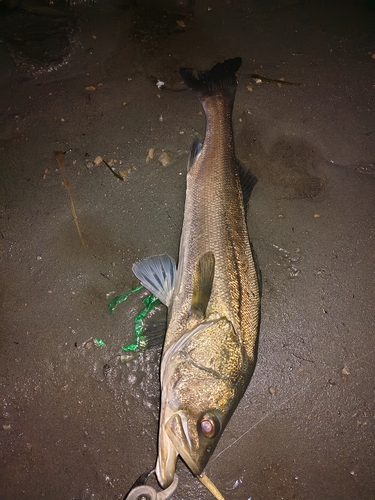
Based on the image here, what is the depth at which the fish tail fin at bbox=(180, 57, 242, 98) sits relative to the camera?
11.9 ft

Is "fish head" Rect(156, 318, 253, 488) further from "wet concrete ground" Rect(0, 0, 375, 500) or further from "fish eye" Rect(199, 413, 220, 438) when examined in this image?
"wet concrete ground" Rect(0, 0, 375, 500)

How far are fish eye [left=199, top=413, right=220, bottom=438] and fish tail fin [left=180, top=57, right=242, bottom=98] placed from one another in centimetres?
305

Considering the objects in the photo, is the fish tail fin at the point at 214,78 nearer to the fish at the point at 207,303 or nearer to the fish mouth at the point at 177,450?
the fish at the point at 207,303

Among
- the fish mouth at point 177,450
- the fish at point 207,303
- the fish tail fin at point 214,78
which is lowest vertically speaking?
the fish mouth at point 177,450

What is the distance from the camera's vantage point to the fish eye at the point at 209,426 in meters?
2.48

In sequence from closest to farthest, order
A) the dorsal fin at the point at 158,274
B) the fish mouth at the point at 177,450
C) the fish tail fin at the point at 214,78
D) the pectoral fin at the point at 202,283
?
the fish mouth at the point at 177,450
the pectoral fin at the point at 202,283
the dorsal fin at the point at 158,274
the fish tail fin at the point at 214,78

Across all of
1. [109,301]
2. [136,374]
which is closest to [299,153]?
[109,301]

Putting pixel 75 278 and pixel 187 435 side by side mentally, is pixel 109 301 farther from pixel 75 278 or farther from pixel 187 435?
pixel 187 435

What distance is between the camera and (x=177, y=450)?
8.19ft

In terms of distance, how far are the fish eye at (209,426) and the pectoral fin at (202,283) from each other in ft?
2.42

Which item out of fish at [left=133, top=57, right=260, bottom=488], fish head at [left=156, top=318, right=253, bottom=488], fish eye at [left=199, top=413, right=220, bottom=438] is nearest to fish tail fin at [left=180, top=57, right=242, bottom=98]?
fish at [left=133, top=57, right=260, bottom=488]

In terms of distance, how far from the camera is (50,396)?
317cm

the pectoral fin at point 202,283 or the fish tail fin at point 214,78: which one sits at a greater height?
the fish tail fin at point 214,78

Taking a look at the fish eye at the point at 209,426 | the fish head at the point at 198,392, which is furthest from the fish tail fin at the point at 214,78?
the fish eye at the point at 209,426
